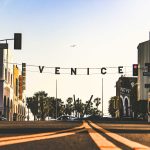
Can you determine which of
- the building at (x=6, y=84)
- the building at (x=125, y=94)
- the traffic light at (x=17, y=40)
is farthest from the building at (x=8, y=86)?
the building at (x=125, y=94)

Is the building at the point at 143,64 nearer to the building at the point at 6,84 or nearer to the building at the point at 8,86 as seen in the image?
the building at the point at 8,86

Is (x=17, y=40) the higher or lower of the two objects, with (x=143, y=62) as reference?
lower

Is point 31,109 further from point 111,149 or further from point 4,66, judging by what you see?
point 111,149

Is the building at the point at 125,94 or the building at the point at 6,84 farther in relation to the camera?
the building at the point at 125,94

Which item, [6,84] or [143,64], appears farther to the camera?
[143,64]

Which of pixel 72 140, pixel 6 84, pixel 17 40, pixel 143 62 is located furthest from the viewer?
pixel 143 62

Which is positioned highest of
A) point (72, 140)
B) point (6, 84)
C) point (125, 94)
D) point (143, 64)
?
point (143, 64)

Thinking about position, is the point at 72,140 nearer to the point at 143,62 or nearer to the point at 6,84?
the point at 6,84

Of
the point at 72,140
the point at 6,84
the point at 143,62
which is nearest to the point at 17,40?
the point at 72,140

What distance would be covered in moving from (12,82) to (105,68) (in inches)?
1483

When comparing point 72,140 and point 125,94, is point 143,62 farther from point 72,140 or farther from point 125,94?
point 72,140

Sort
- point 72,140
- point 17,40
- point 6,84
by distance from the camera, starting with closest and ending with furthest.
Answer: point 72,140 → point 17,40 → point 6,84

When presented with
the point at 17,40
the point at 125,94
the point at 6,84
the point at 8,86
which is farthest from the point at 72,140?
the point at 125,94

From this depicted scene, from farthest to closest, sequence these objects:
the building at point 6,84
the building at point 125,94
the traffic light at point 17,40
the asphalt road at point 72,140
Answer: the building at point 125,94 → the building at point 6,84 → the traffic light at point 17,40 → the asphalt road at point 72,140
